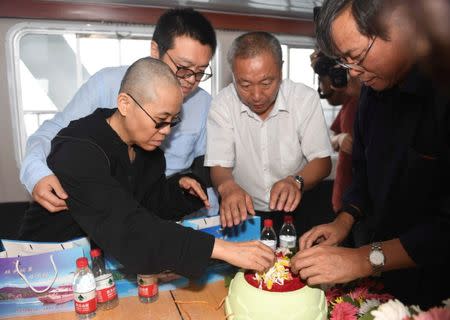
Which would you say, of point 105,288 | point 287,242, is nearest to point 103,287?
point 105,288

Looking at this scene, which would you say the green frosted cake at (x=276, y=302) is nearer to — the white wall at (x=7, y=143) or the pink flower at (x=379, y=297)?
the pink flower at (x=379, y=297)

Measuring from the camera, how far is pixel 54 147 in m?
1.49

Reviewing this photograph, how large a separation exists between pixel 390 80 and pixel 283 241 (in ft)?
2.63

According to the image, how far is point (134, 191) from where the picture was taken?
174cm

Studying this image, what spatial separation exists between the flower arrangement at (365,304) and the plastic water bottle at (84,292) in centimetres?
78

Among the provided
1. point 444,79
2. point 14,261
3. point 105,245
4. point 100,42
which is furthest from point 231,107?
point 100,42

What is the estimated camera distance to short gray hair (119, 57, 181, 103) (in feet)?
4.97

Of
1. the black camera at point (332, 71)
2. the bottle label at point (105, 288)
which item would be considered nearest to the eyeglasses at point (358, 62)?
the bottle label at point (105, 288)

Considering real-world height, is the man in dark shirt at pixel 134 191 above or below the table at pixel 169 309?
above

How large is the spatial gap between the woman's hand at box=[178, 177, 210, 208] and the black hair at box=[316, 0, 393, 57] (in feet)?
2.88

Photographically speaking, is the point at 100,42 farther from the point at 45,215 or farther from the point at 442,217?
the point at 442,217

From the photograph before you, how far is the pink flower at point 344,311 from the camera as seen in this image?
44.6 inches

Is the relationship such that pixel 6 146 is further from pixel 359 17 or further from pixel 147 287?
pixel 359 17

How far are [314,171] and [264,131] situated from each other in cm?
36
